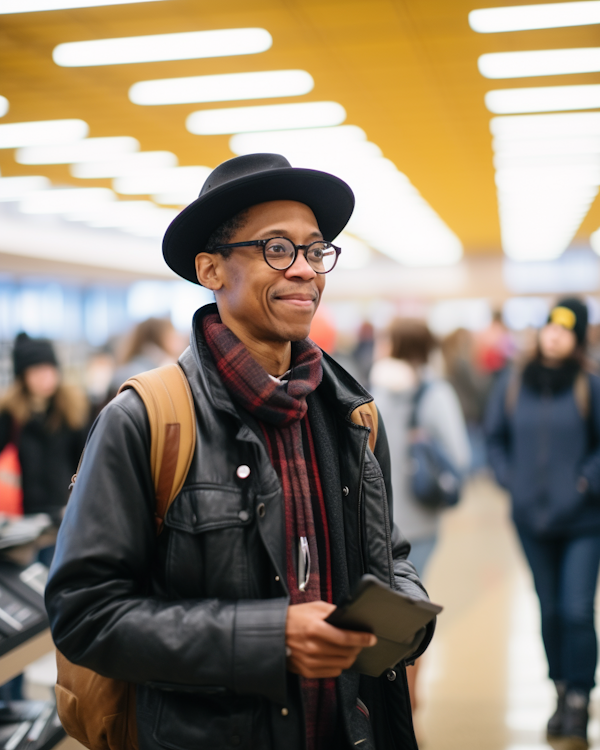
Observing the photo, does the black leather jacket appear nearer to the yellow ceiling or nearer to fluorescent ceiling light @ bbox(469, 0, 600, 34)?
the yellow ceiling

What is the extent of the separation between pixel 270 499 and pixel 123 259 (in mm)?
16703

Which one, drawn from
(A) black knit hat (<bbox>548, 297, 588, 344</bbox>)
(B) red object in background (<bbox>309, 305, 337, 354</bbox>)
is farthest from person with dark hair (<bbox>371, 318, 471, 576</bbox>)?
(A) black knit hat (<bbox>548, 297, 588, 344</bbox>)

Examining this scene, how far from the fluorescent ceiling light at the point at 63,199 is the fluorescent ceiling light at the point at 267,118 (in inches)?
160

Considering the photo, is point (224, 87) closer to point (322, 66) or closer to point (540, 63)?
point (322, 66)

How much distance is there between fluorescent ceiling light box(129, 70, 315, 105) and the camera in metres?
6.28

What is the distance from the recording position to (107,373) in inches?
397

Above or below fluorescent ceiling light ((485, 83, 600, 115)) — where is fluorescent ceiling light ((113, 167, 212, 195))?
above

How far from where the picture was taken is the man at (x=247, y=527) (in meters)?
1.29

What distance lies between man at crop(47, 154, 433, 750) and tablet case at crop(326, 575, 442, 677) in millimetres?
38

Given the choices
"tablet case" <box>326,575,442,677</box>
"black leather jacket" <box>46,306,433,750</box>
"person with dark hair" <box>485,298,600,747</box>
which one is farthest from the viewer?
"person with dark hair" <box>485,298,600,747</box>

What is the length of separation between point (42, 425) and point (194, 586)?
11.1 feet

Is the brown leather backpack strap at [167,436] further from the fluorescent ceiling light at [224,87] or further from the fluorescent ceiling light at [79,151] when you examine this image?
the fluorescent ceiling light at [79,151]

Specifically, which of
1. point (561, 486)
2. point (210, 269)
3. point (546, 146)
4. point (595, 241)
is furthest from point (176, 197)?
point (210, 269)

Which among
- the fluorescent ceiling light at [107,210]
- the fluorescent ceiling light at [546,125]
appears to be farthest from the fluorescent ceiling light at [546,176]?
the fluorescent ceiling light at [107,210]
